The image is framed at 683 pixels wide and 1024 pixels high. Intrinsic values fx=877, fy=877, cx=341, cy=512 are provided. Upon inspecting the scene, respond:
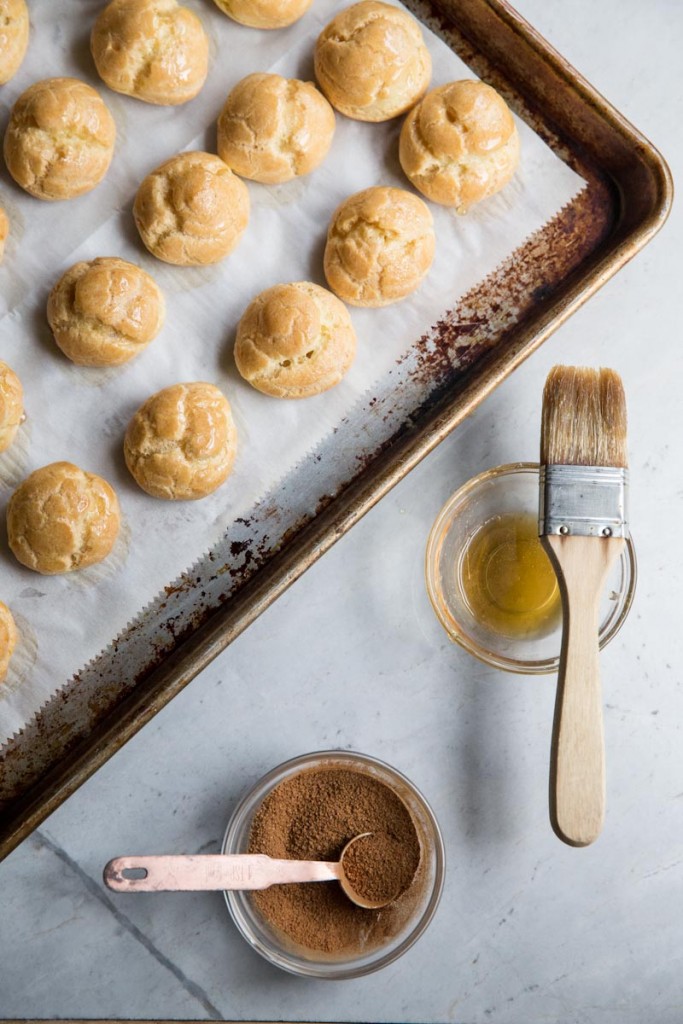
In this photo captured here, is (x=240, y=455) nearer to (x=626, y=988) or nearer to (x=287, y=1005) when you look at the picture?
(x=287, y=1005)

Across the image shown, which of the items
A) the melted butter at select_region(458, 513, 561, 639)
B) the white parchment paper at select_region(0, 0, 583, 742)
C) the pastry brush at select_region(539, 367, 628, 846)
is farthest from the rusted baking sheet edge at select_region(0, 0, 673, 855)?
the melted butter at select_region(458, 513, 561, 639)

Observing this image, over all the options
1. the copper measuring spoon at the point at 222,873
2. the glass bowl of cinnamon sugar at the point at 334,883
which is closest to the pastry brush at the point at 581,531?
the glass bowl of cinnamon sugar at the point at 334,883

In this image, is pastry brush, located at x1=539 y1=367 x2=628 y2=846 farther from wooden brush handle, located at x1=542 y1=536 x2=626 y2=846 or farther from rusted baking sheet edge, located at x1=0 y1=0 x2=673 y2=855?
rusted baking sheet edge, located at x1=0 y1=0 x2=673 y2=855

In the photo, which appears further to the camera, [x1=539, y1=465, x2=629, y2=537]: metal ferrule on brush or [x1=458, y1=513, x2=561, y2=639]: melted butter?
[x1=458, y1=513, x2=561, y2=639]: melted butter

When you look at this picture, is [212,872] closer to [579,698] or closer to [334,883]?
[334,883]

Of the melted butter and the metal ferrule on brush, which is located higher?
the metal ferrule on brush

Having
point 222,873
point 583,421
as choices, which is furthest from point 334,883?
point 583,421
